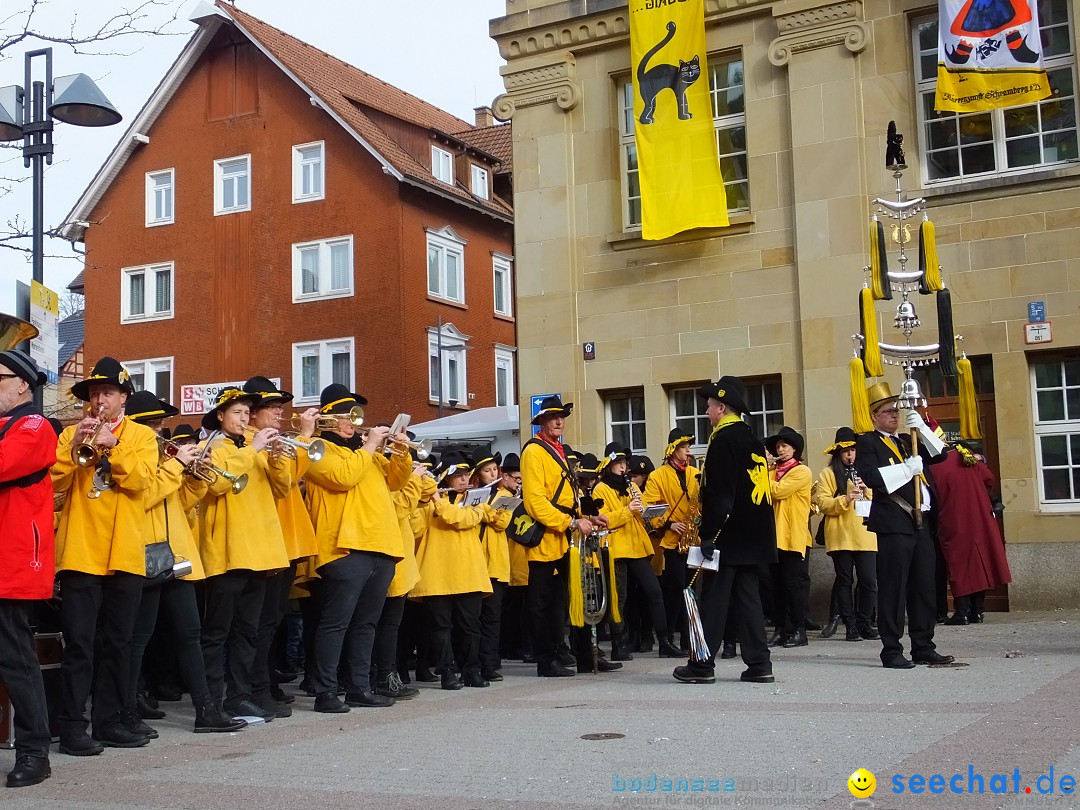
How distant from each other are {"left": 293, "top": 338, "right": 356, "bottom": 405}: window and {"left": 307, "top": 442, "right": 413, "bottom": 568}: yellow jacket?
27991 mm

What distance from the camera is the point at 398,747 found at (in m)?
7.47

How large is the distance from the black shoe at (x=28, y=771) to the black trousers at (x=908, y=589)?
22.0 feet

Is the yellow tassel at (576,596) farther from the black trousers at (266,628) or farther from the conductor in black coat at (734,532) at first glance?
the black trousers at (266,628)

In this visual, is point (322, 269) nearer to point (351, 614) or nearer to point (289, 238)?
point (289, 238)

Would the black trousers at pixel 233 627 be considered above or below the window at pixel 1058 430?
below

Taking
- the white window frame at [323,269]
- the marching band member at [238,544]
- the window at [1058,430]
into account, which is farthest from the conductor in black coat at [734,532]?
the white window frame at [323,269]

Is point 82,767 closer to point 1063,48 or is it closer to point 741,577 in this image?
point 741,577

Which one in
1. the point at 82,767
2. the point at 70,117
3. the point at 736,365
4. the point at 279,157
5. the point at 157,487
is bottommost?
the point at 82,767

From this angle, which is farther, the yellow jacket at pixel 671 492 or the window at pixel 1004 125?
the window at pixel 1004 125

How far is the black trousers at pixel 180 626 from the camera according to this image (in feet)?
26.8

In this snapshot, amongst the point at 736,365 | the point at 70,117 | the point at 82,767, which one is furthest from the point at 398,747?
the point at 736,365

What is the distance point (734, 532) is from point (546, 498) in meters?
1.86

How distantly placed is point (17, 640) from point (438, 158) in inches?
1391

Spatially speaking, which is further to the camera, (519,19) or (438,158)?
(438,158)
